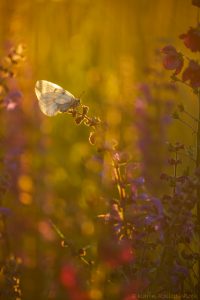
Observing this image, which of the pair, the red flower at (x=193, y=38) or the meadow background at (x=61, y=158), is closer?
the red flower at (x=193, y=38)

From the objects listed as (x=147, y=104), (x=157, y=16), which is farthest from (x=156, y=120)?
(x=157, y=16)

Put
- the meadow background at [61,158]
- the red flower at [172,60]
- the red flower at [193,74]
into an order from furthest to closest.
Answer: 1. the meadow background at [61,158]
2. the red flower at [172,60]
3. the red flower at [193,74]

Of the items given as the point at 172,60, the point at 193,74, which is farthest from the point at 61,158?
the point at 193,74

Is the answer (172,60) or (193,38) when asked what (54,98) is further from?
(193,38)

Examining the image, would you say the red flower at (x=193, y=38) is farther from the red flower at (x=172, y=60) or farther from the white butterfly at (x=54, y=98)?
the white butterfly at (x=54, y=98)

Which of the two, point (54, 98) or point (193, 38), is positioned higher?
point (193, 38)

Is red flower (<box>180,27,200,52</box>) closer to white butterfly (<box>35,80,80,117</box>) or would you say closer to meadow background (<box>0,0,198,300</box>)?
white butterfly (<box>35,80,80,117</box>)

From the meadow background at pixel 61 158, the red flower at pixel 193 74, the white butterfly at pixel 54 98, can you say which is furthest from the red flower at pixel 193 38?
the meadow background at pixel 61 158
